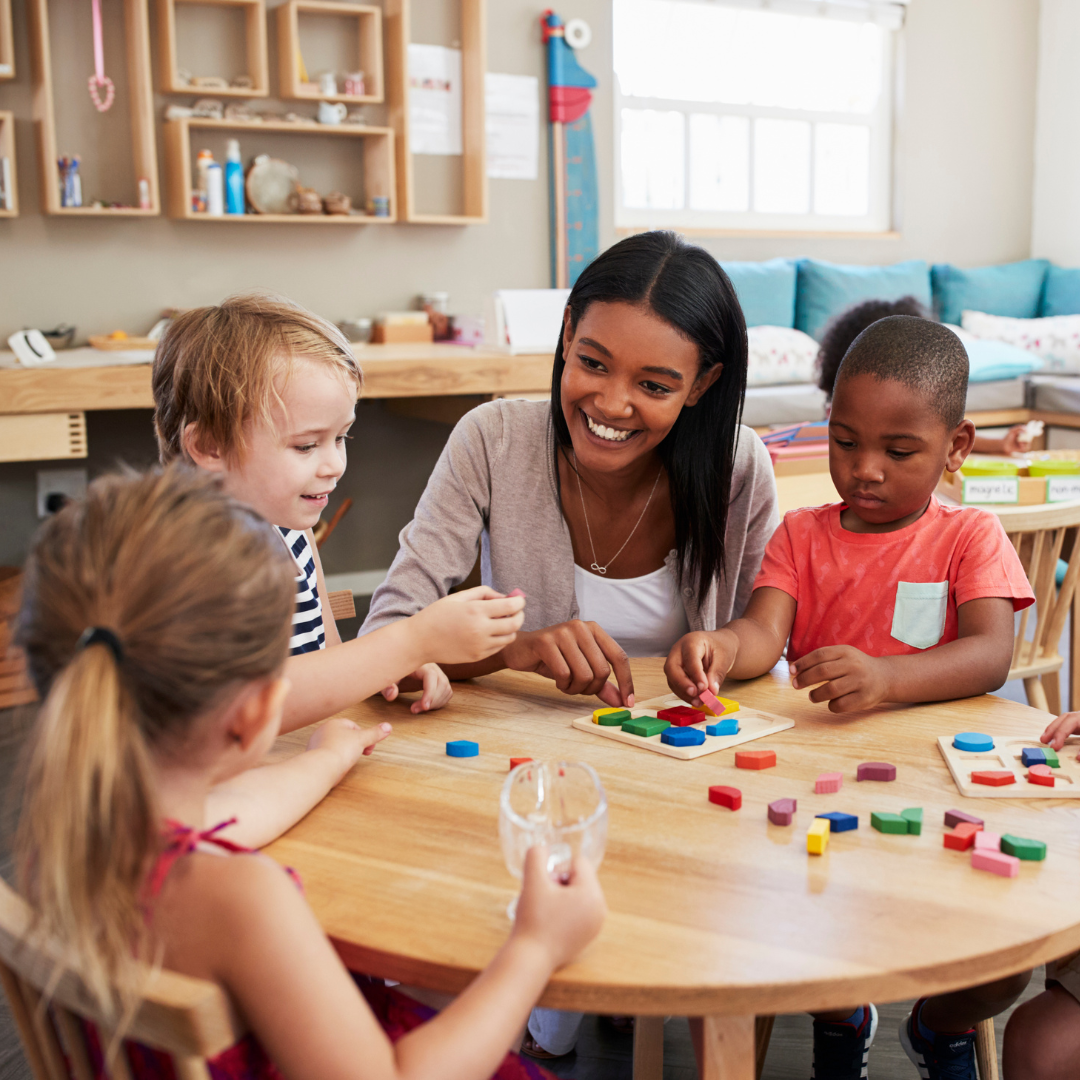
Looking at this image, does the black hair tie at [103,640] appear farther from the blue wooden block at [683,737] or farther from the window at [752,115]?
the window at [752,115]

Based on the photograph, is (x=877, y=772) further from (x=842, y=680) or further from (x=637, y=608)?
(x=637, y=608)

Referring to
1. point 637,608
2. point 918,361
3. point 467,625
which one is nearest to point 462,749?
point 467,625

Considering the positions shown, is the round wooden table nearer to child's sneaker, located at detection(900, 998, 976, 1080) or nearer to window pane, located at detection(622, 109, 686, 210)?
child's sneaker, located at detection(900, 998, 976, 1080)

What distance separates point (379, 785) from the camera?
3.27ft

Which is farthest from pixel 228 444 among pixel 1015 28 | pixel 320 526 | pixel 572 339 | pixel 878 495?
pixel 1015 28

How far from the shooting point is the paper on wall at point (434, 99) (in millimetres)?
4020

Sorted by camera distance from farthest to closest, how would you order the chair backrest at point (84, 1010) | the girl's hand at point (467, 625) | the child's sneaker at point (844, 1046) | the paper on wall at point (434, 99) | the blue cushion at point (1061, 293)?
the blue cushion at point (1061, 293), the paper on wall at point (434, 99), the child's sneaker at point (844, 1046), the girl's hand at point (467, 625), the chair backrest at point (84, 1010)

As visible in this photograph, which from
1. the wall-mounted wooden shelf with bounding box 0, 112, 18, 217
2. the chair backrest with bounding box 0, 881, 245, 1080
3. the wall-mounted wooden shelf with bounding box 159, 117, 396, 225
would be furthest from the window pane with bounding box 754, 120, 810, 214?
the chair backrest with bounding box 0, 881, 245, 1080

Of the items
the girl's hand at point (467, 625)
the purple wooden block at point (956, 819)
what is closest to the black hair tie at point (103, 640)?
the girl's hand at point (467, 625)

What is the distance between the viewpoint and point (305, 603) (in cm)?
144

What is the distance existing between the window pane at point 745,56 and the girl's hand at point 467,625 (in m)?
4.43

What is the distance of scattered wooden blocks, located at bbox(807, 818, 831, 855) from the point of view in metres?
0.84

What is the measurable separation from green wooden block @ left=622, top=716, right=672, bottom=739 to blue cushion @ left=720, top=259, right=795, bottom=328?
390 centimetres

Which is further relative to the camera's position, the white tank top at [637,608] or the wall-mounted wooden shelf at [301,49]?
the wall-mounted wooden shelf at [301,49]
